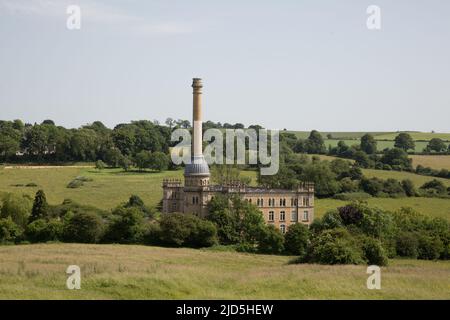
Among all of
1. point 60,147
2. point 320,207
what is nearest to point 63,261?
point 320,207

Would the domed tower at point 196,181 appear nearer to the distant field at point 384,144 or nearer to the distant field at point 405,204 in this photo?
the distant field at point 405,204

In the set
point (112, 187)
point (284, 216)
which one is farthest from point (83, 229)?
point (112, 187)

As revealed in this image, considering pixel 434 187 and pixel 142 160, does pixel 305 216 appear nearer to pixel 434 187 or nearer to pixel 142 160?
pixel 434 187

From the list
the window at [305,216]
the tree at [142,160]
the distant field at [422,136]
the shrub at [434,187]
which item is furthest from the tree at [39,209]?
the distant field at [422,136]

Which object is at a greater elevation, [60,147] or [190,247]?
[60,147]

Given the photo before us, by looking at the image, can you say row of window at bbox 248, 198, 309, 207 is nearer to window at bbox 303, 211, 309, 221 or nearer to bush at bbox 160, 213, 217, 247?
window at bbox 303, 211, 309, 221
